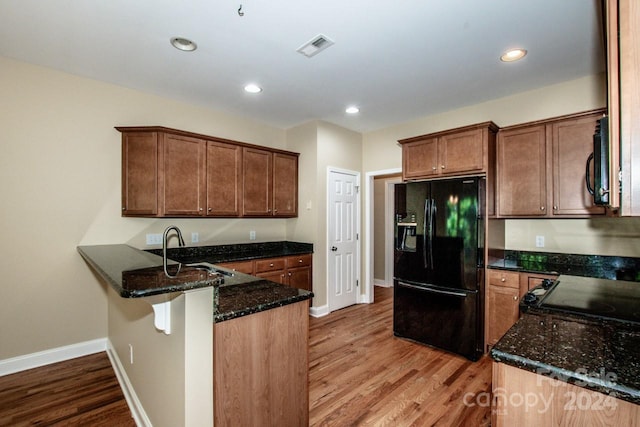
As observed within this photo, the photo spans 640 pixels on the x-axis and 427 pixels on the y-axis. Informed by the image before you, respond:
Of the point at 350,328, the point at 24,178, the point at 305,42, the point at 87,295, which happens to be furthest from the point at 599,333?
the point at 24,178

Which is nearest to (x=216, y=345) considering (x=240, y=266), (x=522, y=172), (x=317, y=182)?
(x=240, y=266)

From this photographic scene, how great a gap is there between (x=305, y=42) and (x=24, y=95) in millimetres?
2575

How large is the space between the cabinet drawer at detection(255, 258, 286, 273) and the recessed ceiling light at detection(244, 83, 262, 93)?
1939 mm

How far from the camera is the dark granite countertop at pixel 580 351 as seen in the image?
0.84 m

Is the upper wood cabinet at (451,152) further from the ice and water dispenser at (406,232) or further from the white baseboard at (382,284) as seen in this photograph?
the white baseboard at (382,284)

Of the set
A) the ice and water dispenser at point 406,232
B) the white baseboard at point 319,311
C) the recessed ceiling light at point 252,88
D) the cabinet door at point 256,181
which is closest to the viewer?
the recessed ceiling light at point 252,88

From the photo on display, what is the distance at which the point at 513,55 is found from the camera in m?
2.53

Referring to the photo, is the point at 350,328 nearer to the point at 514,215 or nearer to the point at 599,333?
the point at 514,215

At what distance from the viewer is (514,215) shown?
3.07 metres

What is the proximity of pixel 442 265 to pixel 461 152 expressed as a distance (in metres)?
1.21

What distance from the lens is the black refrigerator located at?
289 centimetres

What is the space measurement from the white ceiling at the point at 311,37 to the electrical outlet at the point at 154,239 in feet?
5.25

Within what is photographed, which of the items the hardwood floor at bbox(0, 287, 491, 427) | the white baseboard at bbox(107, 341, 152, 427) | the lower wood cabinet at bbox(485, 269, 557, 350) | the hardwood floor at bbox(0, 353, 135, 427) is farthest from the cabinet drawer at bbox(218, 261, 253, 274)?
the lower wood cabinet at bbox(485, 269, 557, 350)

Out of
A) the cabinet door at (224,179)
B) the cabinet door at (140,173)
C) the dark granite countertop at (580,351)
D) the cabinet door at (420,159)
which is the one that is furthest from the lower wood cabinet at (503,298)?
the cabinet door at (140,173)
